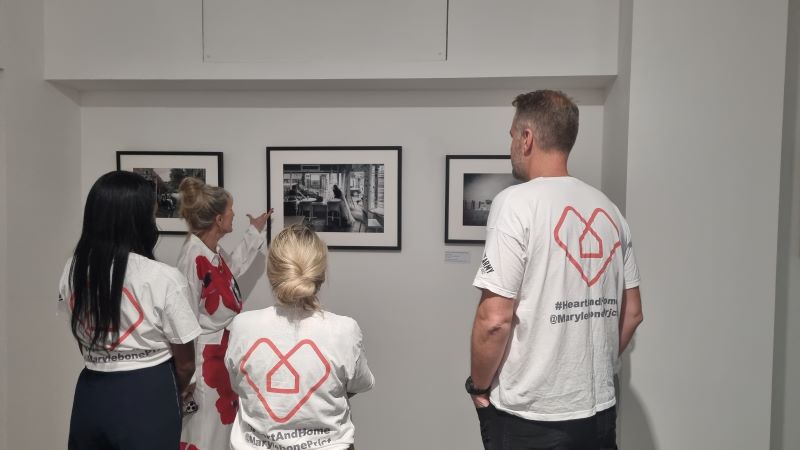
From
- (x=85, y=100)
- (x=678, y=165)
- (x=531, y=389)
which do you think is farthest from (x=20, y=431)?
(x=678, y=165)

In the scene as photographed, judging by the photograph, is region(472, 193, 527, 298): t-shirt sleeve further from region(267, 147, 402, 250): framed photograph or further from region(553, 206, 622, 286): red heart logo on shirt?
region(267, 147, 402, 250): framed photograph

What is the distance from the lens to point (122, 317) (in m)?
1.68

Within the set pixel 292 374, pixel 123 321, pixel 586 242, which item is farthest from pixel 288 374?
pixel 586 242

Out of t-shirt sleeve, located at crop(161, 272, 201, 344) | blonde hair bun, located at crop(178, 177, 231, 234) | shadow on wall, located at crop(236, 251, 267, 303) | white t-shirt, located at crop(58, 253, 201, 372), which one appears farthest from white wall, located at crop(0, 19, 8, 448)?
t-shirt sleeve, located at crop(161, 272, 201, 344)

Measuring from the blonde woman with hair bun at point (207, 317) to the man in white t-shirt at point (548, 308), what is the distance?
1424mm

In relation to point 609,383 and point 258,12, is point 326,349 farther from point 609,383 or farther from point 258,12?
point 258,12

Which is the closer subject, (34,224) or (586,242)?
(586,242)

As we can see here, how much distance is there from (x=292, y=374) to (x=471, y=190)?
5.67 feet

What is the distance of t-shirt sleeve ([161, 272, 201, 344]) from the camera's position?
170 centimetres

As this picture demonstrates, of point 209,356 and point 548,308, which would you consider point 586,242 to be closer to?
point 548,308

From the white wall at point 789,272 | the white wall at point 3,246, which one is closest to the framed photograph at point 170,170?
the white wall at point 3,246

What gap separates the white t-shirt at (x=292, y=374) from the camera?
1.53m

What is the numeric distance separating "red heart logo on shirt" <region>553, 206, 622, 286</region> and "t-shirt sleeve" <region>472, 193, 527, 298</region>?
119mm

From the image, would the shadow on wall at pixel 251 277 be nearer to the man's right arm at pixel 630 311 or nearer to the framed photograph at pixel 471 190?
the framed photograph at pixel 471 190
